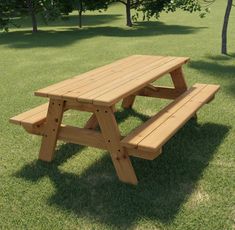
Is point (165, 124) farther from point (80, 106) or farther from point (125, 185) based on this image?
point (80, 106)

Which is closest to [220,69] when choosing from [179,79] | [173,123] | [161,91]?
[179,79]

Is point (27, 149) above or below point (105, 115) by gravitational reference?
below

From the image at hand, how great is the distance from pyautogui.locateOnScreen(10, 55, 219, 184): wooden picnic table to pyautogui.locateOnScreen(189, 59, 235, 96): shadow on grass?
223cm

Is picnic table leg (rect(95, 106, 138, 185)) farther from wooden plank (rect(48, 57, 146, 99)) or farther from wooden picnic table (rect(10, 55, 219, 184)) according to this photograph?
wooden plank (rect(48, 57, 146, 99))

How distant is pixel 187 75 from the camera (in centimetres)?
802

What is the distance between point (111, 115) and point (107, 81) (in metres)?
0.74

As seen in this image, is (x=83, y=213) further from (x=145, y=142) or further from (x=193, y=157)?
(x=193, y=157)

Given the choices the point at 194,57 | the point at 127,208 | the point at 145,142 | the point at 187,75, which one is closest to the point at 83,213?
the point at 127,208

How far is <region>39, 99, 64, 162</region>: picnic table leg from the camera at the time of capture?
404 centimetres

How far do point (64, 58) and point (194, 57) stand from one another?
3527mm

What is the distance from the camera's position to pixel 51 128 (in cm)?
418

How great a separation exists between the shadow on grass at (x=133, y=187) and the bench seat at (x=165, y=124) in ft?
1.55

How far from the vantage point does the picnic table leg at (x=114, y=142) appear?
3.69m

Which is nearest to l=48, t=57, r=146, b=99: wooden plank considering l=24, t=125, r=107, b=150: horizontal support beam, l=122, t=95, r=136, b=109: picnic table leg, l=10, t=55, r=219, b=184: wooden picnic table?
l=10, t=55, r=219, b=184: wooden picnic table
